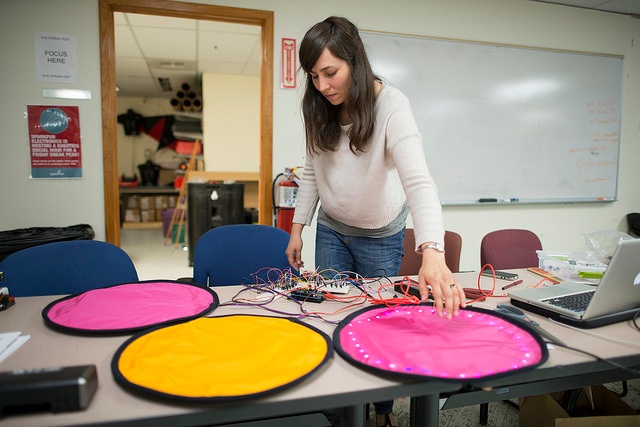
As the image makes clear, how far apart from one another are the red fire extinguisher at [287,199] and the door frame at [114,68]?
0.20 m

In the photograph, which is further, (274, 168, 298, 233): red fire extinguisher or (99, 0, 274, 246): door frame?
(274, 168, 298, 233): red fire extinguisher

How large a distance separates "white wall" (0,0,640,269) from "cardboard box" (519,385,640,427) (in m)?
1.81

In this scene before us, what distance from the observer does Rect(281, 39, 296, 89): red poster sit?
280 centimetres

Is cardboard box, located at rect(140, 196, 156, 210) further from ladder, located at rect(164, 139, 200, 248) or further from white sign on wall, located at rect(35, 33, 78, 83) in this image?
white sign on wall, located at rect(35, 33, 78, 83)

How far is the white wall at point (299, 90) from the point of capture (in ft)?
8.20

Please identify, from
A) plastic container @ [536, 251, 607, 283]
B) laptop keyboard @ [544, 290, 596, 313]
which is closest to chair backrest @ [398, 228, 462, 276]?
plastic container @ [536, 251, 607, 283]

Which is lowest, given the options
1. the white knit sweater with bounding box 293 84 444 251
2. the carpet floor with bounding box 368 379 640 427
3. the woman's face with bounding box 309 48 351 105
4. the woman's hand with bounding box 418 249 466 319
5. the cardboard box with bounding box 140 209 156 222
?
the carpet floor with bounding box 368 379 640 427

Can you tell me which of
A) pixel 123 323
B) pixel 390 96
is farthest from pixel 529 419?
pixel 123 323

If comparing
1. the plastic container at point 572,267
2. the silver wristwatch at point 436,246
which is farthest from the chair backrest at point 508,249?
the silver wristwatch at point 436,246

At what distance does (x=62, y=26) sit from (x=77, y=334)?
2457 millimetres

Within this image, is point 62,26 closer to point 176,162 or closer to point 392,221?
point 392,221

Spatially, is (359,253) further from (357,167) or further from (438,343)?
(438,343)

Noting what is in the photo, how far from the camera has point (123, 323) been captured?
0.92 m

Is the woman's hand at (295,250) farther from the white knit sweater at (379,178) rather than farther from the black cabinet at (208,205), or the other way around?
the black cabinet at (208,205)
